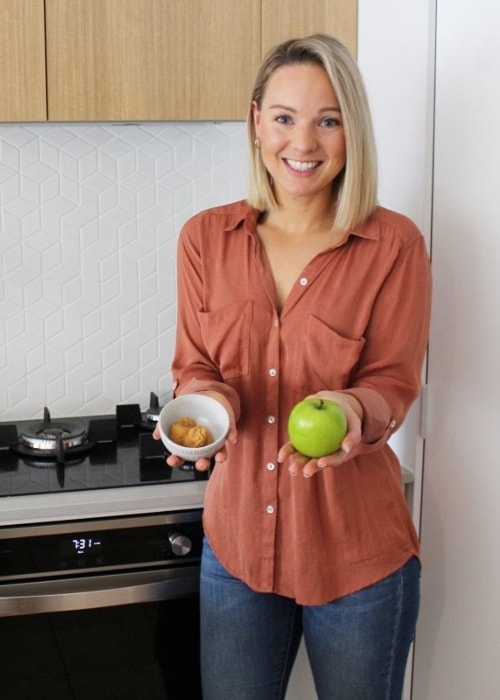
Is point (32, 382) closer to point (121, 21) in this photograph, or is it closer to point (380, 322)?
point (121, 21)

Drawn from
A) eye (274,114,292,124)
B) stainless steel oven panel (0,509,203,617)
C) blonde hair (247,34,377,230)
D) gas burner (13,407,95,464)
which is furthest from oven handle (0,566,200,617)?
eye (274,114,292,124)

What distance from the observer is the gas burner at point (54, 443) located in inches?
79.0

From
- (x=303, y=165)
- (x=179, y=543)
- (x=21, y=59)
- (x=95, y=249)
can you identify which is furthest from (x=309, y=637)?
(x=21, y=59)

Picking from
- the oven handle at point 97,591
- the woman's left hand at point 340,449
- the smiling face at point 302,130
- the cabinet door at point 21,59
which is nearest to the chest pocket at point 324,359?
the woman's left hand at point 340,449

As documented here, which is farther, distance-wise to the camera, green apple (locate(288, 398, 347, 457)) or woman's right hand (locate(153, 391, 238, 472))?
woman's right hand (locate(153, 391, 238, 472))

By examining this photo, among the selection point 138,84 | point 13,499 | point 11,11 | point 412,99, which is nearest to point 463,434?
point 412,99

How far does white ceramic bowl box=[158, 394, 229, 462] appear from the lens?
144 centimetres

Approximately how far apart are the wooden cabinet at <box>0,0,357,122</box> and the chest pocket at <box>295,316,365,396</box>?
690 millimetres

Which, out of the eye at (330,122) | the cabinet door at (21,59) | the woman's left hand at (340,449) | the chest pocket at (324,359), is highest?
the cabinet door at (21,59)

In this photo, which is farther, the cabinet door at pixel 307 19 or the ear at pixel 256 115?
the cabinet door at pixel 307 19

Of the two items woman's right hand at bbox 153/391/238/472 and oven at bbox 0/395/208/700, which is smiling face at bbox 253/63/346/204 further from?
oven at bbox 0/395/208/700

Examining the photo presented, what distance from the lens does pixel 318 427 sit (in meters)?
1.33

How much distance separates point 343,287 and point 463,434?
0.41 metres

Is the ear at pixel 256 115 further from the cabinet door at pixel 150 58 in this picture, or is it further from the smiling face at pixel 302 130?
the cabinet door at pixel 150 58
